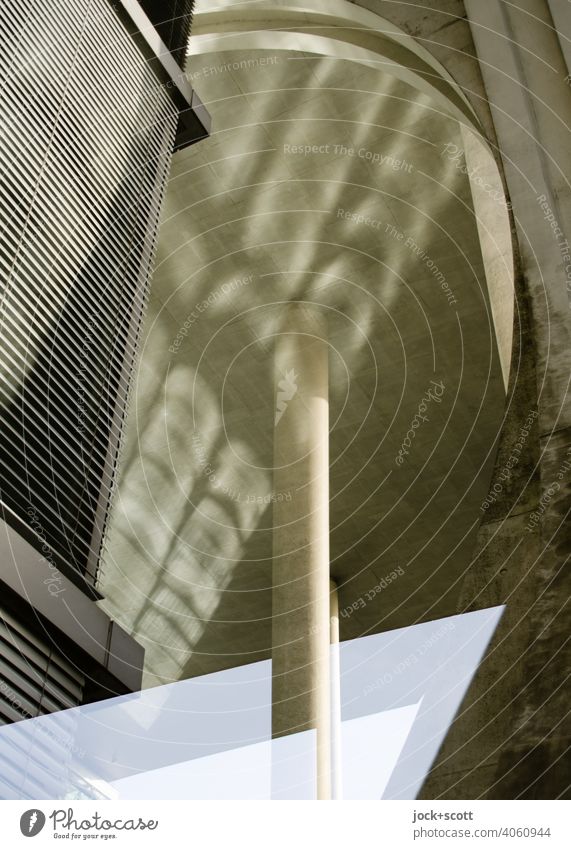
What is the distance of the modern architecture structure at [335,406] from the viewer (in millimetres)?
5027

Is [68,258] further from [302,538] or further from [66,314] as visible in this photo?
[302,538]

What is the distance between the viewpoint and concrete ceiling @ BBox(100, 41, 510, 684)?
12789 mm

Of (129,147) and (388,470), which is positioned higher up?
(388,470)

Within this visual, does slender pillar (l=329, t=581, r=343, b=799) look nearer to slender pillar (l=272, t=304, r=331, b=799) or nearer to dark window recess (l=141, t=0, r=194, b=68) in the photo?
slender pillar (l=272, t=304, r=331, b=799)

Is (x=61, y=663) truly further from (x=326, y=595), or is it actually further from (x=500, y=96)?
(x=326, y=595)

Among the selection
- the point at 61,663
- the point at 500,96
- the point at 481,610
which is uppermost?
the point at 500,96

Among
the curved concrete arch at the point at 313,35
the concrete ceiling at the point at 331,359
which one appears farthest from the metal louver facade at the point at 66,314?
the concrete ceiling at the point at 331,359

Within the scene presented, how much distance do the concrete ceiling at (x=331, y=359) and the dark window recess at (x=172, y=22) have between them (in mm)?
3106

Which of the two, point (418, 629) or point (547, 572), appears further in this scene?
point (418, 629)

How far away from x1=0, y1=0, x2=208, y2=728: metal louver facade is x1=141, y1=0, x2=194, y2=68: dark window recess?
1.10m

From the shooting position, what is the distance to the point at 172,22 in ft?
28.9

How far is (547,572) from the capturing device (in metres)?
4.86

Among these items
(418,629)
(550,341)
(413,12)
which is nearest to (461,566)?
(418,629)

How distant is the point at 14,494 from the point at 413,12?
844 cm
